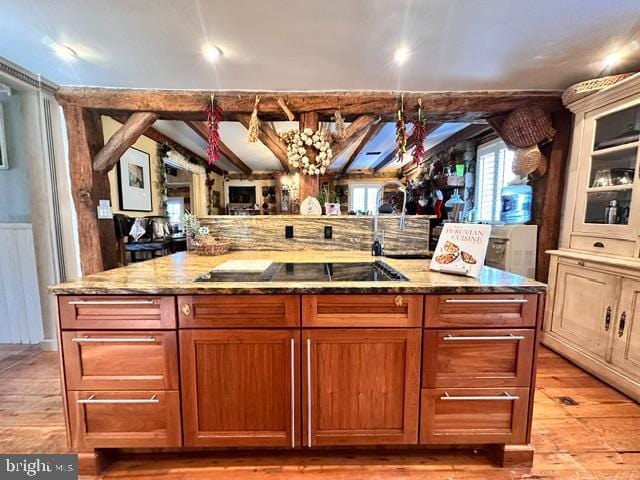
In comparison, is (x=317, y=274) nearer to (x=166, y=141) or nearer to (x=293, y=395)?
(x=293, y=395)

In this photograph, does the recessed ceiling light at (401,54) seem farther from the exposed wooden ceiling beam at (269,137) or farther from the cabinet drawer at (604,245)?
the cabinet drawer at (604,245)

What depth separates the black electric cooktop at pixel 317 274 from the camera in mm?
1350

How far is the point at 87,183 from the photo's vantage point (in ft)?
7.97

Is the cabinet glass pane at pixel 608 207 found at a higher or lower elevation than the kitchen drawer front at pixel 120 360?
higher

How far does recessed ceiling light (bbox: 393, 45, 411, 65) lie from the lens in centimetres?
180

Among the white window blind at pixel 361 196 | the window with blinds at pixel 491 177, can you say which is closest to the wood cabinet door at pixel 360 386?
the window with blinds at pixel 491 177

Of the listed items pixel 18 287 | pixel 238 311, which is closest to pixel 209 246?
pixel 238 311

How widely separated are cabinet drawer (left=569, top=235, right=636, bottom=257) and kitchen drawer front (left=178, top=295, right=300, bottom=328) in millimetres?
2299

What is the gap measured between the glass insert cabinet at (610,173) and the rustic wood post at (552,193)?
273 mm

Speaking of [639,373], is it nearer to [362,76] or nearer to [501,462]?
[501,462]

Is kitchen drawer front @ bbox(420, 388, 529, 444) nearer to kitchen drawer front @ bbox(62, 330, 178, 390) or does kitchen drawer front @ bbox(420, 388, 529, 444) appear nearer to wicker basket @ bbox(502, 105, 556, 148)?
kitchen drawer front @ bbox(62, 330, 178, 390)

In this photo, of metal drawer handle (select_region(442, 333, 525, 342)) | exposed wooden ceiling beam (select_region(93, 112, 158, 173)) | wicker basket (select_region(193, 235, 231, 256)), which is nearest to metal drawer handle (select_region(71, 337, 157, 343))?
wicker basket (select_region(193, 235, 231, 256))

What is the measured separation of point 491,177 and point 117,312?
4.26m

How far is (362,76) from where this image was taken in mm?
2143
